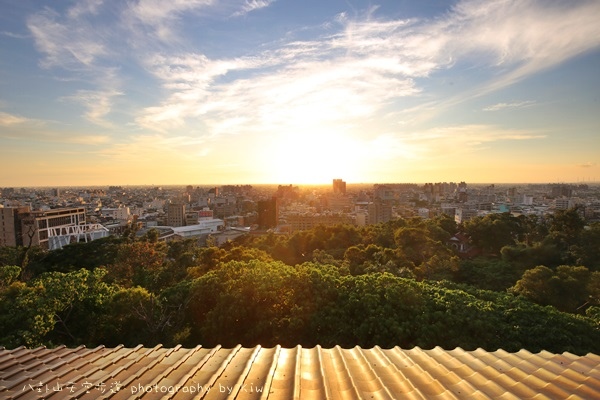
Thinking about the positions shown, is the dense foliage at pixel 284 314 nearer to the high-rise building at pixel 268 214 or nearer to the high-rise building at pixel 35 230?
the high-rise building at pixel 35 230

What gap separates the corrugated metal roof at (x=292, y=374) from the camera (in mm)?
3166

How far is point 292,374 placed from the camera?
351cm

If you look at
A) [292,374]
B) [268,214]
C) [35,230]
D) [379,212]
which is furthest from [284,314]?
[268,214]

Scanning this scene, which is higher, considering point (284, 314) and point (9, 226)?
point (284, 314)

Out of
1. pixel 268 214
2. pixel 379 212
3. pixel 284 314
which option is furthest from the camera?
pixel 268 214

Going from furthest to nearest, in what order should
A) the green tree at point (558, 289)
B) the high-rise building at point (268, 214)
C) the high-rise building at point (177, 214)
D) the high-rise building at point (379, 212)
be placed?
the high-rise building at point (177, 214), the high-rise building at point (268, 214), the high-rise building at point (379, 212), the green tree at point (558, 289)

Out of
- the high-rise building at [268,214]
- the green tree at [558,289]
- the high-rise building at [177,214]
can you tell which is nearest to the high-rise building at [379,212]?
the high-rise building at [268,214]

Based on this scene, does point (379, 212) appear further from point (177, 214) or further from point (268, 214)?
point (177, 214)

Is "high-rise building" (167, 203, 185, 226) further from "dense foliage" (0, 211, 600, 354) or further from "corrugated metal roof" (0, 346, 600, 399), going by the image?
"corrugated metal roof" (0, 346, 600, 399)

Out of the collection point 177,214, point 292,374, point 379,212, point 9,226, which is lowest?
point 177,214

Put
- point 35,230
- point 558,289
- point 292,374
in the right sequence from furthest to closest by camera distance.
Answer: point 35,230 → point 558,289 → point 292,374

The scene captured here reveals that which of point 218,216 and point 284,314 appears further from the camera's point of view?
point 218,216

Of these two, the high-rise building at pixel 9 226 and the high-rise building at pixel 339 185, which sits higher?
the high-rise building at pixel 339 185

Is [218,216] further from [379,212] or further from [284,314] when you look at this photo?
[284,314]
